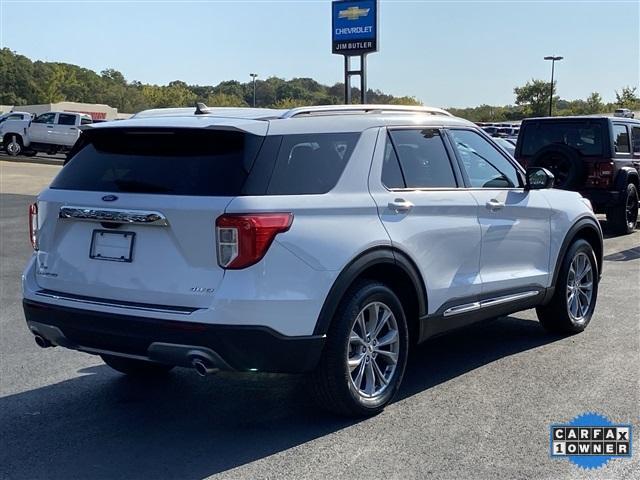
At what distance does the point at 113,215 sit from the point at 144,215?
0.69 feet

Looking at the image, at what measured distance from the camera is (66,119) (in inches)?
1247

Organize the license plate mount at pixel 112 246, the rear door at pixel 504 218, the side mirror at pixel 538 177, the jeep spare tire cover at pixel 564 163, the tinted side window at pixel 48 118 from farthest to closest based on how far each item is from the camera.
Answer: the tinted side window at pixel 48 118 → the jeep spare tire cover at pixel 564 163 → the side mirror at pixel 538 177 → the rear door at pixel 504 218 → the license plate mount at pixel 112 246

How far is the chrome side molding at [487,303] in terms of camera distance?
5.25m

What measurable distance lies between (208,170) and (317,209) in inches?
24.9

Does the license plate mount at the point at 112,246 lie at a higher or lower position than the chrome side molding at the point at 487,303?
higher

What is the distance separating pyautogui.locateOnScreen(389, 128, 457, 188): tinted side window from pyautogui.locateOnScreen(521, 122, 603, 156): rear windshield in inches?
314

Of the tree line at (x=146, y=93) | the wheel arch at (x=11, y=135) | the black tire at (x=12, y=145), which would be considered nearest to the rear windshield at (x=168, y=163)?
the wheel arch at (x=11, y=135)

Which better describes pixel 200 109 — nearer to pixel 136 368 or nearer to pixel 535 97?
pixel 136 368

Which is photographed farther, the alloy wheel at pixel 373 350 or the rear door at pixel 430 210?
the rear door at pixel 430 210

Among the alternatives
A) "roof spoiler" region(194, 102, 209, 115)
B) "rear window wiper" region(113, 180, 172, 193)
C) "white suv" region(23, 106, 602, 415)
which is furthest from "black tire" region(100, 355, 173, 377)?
"roof spoiler" region(194, 102, 209, 115)

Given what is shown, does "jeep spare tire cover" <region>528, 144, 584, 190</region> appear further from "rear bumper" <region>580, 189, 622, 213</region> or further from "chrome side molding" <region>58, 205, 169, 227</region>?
"chrome side molding" <region>58, 205, 169, 227</region>

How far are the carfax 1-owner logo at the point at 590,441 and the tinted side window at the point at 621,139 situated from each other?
938cm

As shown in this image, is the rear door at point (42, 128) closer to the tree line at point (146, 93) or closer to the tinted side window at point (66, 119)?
the tinted side window at point (66, 119)

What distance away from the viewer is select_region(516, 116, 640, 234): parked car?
12.5m
